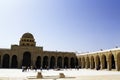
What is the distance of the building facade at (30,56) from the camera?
47.1 m

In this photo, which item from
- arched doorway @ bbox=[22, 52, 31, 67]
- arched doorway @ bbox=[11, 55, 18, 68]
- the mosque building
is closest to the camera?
the mosque building

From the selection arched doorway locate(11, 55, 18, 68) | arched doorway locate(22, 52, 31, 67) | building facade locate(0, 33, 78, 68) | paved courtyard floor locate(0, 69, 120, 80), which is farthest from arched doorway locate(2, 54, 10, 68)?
paved courtyard floor locate(0, 69, 120, 80)

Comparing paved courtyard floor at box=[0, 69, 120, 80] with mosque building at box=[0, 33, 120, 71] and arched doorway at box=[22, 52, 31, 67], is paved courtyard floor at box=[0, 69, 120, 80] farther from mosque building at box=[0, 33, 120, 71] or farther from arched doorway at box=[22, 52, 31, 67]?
arched doorway at box=[22, 52, 31, 67]

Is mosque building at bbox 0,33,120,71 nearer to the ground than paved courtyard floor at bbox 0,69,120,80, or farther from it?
farther from it

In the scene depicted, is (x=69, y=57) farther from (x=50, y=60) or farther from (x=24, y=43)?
(x=24, y=43)

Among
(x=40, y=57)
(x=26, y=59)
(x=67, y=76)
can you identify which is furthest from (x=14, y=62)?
(x=67, y=76)

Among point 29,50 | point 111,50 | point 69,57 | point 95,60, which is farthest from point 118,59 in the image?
point 29,50

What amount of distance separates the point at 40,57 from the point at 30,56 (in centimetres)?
301

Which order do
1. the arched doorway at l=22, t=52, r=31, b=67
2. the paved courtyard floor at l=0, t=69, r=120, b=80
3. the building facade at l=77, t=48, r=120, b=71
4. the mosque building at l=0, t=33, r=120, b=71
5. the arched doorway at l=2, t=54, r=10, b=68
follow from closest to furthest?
1. the paved courtyard floor at l=0, t=69, r=120, b=80
2. the building facade at l=77, t=48, r=120, b=71
3. the mosque building at l=0, t=33, r=120, b=71
4. the arched doorway at l=2, t=54, r=10, b=68
5. the arched doorway at l=22, t=52, r=31, b=67

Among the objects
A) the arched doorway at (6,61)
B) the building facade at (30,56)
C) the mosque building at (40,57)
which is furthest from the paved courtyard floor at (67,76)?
the arched doorway at (6,61)

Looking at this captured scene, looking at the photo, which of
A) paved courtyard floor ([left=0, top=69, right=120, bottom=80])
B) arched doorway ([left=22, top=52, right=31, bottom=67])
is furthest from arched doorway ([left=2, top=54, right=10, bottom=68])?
paved courtyard floor ([left=0, top=69, right=120, bottom=80])

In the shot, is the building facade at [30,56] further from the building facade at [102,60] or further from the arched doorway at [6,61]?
the building facade at [102,60]

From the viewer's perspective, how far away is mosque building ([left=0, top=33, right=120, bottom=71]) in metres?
45.0

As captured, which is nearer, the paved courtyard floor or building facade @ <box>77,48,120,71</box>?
the paved courtyard floor
